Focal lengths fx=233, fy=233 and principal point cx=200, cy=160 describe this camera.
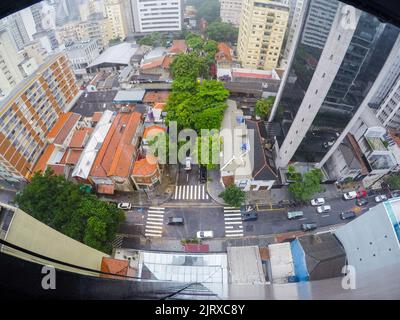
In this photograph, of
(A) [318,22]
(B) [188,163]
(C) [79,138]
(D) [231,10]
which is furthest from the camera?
(D) [231,10]

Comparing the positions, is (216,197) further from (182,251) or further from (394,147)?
(394,147)

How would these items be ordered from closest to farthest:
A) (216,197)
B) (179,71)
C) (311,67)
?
(311,67), (216,197), (179,71)

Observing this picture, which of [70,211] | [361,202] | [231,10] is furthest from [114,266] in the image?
[231,10]

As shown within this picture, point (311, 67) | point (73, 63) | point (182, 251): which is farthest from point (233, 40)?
point (182, 251)

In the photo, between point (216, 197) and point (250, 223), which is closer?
point (250, 223)

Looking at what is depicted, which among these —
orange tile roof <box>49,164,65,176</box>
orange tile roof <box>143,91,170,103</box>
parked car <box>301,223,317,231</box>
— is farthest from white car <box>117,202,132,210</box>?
orange tile roof <box>143,91,170,103</box>

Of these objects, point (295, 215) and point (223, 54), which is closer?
point (295, 215)

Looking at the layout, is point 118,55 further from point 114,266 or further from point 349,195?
point 349,195

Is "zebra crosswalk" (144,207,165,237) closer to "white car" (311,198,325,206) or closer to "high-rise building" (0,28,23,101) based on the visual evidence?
"white car" (311,198,325,206)
